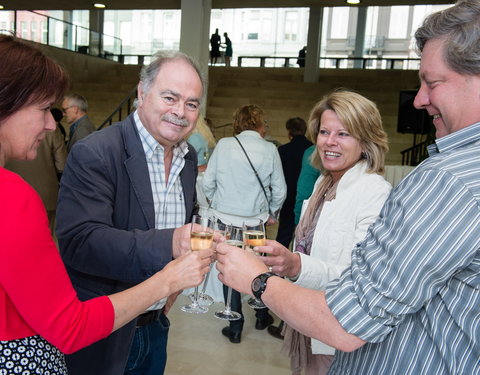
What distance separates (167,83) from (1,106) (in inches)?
29.6

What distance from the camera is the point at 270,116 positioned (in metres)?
12.3

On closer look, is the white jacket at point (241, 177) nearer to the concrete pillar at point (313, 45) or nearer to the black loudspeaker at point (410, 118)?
the black loudspeaker at point (410, 118)

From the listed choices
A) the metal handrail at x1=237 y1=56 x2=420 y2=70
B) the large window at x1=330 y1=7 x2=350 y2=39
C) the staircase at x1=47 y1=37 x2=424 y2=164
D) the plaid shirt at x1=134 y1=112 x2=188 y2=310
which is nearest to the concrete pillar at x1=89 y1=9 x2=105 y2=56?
the staircase at x1=47 y1=37 x2=424 y2=164

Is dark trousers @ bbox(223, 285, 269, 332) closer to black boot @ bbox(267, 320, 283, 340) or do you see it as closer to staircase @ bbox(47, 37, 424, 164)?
black boot @ bbox(267, 320, 283, 340)

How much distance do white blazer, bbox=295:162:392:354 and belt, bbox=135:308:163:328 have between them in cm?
67

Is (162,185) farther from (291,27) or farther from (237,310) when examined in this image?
(291,27)

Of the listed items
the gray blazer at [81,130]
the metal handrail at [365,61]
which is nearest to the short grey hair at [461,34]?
the gray blazer at [81,130]

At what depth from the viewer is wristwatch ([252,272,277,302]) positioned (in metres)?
1.32

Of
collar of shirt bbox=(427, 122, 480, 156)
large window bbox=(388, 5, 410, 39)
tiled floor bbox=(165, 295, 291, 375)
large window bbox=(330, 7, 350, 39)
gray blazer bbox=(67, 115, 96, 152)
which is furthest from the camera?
large window bbox=(330, 7, 350, 39)

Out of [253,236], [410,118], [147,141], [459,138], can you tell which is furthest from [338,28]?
[459,138]

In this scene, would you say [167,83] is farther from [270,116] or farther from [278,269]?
[270,116]

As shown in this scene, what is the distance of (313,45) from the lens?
14.4 m

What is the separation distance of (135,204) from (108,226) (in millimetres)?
165

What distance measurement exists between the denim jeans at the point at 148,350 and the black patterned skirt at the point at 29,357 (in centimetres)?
67
